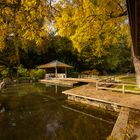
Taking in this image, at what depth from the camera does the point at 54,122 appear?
405 inches

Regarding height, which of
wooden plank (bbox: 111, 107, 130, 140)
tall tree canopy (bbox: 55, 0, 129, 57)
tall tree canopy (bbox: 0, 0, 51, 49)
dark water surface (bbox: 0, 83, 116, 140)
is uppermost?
tall tree canopy (bbox: 55, 0, 129, 57)

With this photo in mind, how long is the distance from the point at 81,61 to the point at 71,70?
3648 mm

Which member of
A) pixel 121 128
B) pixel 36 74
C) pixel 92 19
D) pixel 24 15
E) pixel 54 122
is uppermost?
pixel 92 19

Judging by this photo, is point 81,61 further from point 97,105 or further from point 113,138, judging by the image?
point 113,138

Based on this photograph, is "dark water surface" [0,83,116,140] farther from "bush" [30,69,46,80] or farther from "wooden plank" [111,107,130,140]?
"bush" [30,69,46,80]

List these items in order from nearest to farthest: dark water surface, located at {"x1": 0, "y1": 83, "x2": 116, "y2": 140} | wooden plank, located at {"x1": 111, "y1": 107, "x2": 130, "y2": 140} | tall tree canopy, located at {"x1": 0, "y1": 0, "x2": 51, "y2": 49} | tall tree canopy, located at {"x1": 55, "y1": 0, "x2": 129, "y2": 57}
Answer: tall tree canopy, located at {"x1": 0, "y1": 0, "x2": 51, "y2": 49}
wooden plank, located at {"x1": 111, "y1": 107, "x2": 130, "y2": 140}
dark water surface, located at {"x1": 0, "y1": 83, "x2": 116, "y2": 140}
tall tree canopy, located at {"x1": 55, "y1": 0, "x2": 129, "y2": 57}

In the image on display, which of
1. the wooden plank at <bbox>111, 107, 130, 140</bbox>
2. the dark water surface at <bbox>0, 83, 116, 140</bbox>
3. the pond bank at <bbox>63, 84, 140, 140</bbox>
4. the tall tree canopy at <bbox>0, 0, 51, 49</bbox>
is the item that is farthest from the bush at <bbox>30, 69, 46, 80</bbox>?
Answer: the tall tree canopy at <bbox>0, 0, 51, 49</bbox>

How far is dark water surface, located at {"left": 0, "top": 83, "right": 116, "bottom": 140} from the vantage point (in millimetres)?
8297

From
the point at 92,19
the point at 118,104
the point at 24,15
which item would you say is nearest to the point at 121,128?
the point at 118,104

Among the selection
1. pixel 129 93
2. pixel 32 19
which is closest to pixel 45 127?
pixel 32 19

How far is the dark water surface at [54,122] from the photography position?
8297mm

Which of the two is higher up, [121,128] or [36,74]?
[36,74]

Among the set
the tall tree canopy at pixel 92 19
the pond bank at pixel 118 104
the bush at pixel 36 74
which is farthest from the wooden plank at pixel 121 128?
the bush at pixel 36 74

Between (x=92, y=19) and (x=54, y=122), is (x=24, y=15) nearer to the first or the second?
(x=54, y=122)
